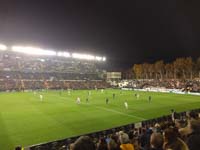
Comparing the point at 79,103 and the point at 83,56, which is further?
the point at 83,56

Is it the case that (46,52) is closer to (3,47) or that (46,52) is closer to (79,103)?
(3,47)

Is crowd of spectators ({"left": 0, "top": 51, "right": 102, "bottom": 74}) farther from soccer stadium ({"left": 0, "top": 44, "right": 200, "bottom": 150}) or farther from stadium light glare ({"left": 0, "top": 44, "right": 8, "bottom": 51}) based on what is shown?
stadium light glare ({"left": 0, "top": 44, "right": 8, "bottom": 51})

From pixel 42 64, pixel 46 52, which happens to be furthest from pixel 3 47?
pixel 46 52

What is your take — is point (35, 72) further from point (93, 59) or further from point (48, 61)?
point (93, 59)

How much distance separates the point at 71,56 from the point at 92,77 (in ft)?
46.5

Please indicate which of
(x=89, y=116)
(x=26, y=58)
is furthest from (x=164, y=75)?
(x=89, y=116)

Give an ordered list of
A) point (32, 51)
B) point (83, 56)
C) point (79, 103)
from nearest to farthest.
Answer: point (79, 103) → point (32, 51) → point (83, 56)

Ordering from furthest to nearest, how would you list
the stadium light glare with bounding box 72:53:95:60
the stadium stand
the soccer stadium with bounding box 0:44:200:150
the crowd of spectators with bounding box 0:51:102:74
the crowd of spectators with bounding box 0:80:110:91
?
the stadium light glare with bounding box 72:53:95:60 → the crowd of spectators with bounding box 0:51:102:74 → the stadium stand → the crowd of spectators with bounding box 0:80:110:91 → the soccer stadium with bounding box 0:44:200:150

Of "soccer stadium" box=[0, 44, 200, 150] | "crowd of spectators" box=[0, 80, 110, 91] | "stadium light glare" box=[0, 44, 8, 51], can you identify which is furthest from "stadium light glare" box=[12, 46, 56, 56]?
"crowd of spectators" box=[0, 80, 110, 91]

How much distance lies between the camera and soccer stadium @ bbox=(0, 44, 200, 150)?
14.3 metres

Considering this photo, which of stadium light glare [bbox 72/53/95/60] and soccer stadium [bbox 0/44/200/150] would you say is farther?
stadium light glare [bbox 72/53/95/60]

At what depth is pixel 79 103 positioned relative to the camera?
39.3 metres

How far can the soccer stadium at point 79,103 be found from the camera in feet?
46.9

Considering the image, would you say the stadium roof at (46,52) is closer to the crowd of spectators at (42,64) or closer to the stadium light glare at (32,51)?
the stadium light glare at (32,51)
